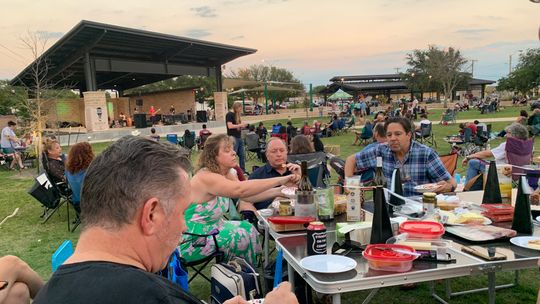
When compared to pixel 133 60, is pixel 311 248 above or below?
below

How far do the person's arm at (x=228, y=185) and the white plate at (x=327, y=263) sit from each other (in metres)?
1.15

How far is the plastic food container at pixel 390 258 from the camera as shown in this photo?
176 cm

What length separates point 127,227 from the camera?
105cm

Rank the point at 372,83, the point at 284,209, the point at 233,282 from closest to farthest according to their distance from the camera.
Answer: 1. the point at 233,282
2. the point at 284,209
3. the point at 372,83

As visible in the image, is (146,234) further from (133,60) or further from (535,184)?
(133,60)

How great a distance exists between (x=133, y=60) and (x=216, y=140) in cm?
2569

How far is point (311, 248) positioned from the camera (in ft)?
6.57

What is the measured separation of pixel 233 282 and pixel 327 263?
2.85 ft

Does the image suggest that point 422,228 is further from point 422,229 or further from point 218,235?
point 218,235

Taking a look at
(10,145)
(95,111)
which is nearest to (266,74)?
(95,111)

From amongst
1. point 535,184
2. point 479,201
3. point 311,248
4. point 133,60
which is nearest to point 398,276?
point 311,248

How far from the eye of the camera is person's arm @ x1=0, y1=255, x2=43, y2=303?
154 cm

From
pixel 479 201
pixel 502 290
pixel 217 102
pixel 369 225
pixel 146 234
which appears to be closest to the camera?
pixel 146 234

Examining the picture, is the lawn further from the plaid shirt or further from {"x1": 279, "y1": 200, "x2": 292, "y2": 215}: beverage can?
{"x1": 279, "y1": 200, "x2": 292, "y2": 215}: beverage can
